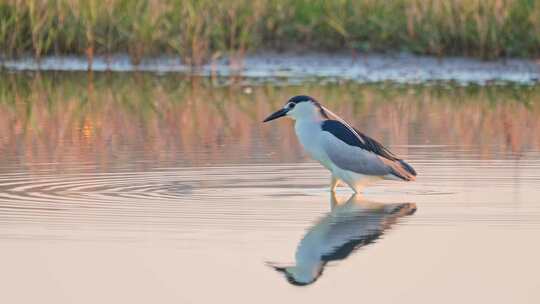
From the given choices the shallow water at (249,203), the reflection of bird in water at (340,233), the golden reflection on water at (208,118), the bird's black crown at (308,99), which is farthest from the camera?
the golden reflection on water at (208,118)

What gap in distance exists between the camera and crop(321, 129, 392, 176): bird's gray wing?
9.55 m

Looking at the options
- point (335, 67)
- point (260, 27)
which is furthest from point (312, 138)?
point (260, 27)

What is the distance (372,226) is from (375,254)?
0.93 meters

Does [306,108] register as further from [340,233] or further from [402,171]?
[340,233]

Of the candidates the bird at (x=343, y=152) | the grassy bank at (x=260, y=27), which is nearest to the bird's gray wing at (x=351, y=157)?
the bird at (x=343, y=152)

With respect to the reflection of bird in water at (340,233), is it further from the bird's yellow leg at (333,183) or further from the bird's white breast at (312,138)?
the bird's white breast at (312,138)

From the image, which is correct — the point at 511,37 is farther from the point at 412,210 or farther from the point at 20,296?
the point at 20,296

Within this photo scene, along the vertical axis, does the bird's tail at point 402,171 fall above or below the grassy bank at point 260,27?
below

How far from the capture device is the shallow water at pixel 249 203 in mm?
6465

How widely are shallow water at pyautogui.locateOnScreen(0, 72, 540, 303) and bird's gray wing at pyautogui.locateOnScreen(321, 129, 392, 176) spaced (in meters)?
0.16

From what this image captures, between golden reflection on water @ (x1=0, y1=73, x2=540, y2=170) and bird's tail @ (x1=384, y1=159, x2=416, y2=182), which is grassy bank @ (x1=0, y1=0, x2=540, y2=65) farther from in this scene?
bird's tail @ (x1=384, y1=159, x2=416, y2=182)

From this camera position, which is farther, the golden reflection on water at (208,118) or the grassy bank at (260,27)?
the grassy bank at (260,27)

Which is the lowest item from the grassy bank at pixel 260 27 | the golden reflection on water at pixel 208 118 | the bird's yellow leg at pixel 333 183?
the bird's yellow leg at pixel 333 183

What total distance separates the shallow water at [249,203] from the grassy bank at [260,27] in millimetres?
1599
